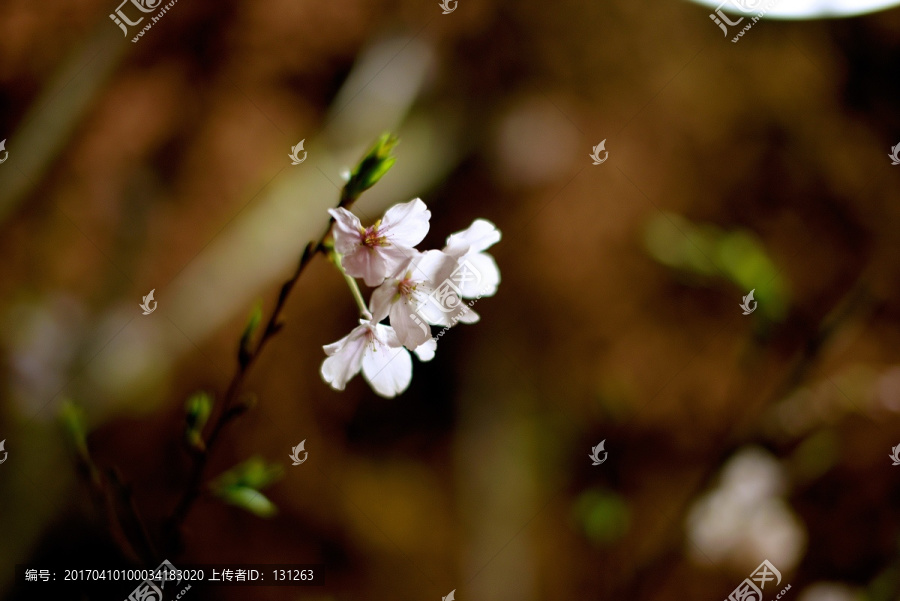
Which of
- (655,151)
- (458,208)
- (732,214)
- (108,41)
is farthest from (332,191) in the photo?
(732,214)

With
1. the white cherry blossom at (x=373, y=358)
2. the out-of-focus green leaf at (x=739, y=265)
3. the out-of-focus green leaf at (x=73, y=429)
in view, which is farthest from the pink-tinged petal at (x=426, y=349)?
the out-of-focus green leaf at (x=739, y=265)

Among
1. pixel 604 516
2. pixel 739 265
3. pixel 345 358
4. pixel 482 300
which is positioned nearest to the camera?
pixel 345 358

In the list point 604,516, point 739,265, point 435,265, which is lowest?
point 604,516

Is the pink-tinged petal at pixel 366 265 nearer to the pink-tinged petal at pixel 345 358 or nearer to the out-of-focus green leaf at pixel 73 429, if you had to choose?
the pink-tinged petal at pixel 345 358

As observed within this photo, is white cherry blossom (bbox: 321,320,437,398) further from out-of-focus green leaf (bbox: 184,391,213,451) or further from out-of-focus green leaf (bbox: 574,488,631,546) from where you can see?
out-of-focus green leaf (bbox: 574,488,631,546)

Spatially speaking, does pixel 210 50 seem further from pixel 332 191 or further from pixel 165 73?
pixel 332 191

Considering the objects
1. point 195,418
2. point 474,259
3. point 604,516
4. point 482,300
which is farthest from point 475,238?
point 482,300

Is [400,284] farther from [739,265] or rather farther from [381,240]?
[739,265]
